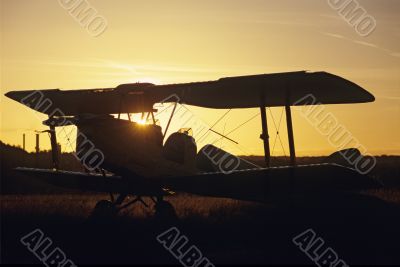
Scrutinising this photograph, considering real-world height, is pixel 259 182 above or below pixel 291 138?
below

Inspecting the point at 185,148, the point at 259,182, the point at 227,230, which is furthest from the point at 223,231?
Answer: the point at 185,148

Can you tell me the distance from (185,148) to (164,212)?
1655 millimetres

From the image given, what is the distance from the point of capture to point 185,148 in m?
14.3

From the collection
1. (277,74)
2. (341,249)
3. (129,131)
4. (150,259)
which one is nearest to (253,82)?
(277,74)

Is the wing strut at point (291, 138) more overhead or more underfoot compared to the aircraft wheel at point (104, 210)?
more overhead

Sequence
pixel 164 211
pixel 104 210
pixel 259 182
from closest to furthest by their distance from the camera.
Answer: pixel 259 182 → pixel 164 211 → pixel 104 210

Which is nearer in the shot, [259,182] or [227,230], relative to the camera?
[227,230]

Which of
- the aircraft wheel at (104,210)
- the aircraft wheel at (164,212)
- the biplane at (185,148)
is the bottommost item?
the aircraft wheel at (104,210)

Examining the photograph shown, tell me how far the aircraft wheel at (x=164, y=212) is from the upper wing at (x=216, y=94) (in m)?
2.27

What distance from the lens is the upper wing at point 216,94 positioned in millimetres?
12914

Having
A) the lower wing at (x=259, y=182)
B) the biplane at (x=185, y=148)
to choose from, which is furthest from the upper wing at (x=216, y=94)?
the lower wing at (x=259, y=182)

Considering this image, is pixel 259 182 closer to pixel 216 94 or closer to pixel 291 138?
pixel 291 138

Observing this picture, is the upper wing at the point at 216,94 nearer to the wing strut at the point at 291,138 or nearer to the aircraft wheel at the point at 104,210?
the wing strut at the point at 291,138

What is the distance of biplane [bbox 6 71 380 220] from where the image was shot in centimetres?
1246
